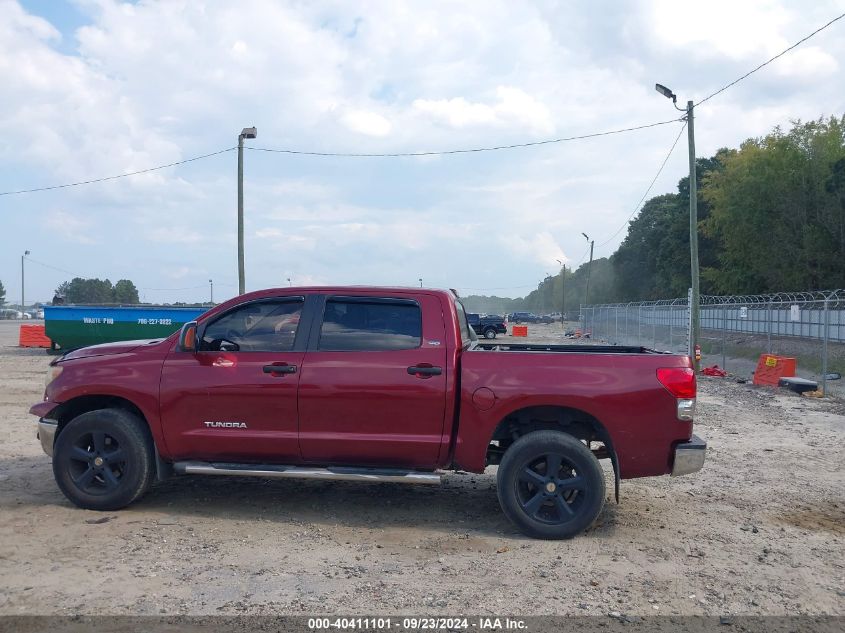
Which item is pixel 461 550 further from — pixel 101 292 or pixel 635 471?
pixel 101 292

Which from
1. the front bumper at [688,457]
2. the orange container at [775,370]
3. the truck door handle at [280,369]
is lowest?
the orange container at [775,370]

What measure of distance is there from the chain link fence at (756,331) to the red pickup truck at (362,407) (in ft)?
31.7

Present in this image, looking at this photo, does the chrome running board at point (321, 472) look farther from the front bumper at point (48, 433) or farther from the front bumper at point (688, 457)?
the front bumper at point (688, 457)

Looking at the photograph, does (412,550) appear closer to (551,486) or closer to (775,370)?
(551,486)

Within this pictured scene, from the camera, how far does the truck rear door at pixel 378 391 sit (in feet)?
20.1

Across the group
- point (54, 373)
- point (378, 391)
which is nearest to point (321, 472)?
point (378, 391)

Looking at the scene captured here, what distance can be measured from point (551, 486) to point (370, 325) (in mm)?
1922

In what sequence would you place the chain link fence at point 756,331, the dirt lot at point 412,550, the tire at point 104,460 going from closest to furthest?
1. the dirt lot at point 412,550
2. the tire at point 104,460
3. the chain link fence at point 756,331

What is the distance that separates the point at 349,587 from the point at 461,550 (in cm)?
106

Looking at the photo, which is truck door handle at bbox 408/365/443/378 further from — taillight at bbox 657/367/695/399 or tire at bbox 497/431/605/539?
taillight at bbox 657/367/695/399

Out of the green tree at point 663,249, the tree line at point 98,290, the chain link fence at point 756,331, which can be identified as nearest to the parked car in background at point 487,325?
the chain link fence at point 756,331

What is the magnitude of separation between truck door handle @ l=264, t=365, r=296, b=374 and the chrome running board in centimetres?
76

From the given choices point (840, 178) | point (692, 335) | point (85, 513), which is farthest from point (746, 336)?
point (85, 513)

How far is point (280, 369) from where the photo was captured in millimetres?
6289
